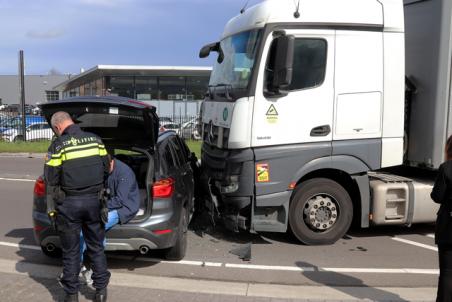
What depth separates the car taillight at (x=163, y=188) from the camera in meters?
5.32

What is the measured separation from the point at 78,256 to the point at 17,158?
14.8 metres

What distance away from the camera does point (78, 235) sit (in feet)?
14.0

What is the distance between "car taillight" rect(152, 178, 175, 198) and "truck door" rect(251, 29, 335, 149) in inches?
48.5

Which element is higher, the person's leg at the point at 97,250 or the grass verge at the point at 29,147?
the person's leg at the point at 97,250

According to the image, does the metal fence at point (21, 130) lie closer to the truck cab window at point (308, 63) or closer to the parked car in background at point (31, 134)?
the parked car in background at point (31, 134)

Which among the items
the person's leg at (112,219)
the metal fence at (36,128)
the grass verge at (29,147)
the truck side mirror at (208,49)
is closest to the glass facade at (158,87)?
the metal fence at (36,128)

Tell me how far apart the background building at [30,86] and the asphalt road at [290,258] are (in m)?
82.9

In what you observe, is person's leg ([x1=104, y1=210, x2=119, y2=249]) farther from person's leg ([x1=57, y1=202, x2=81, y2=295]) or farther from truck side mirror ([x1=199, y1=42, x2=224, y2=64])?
truck side mirror ([x1=199, y1=42, x2=224, y2=64])

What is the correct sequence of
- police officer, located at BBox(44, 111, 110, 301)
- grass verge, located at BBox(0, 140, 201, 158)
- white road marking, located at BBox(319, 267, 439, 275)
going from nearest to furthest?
police officer, located at BBox(44, 111, 110, 301) → white road marking, located at BBox(319, 267, 439, 275) → grass verge, located at BBox(0, 140, 201, 158)

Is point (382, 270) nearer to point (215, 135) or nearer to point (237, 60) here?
point (215, 135)

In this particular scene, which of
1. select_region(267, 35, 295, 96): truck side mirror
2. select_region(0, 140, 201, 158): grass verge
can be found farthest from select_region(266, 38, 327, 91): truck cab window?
select_region(0, 140, 201, 158): grass verge

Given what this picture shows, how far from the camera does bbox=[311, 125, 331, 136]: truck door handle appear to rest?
6199 millimetres

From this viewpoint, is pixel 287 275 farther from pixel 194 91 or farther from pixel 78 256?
pixel 194 91

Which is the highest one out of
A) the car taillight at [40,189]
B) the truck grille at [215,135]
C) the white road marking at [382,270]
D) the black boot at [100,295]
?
the truck grille at [215,135]
